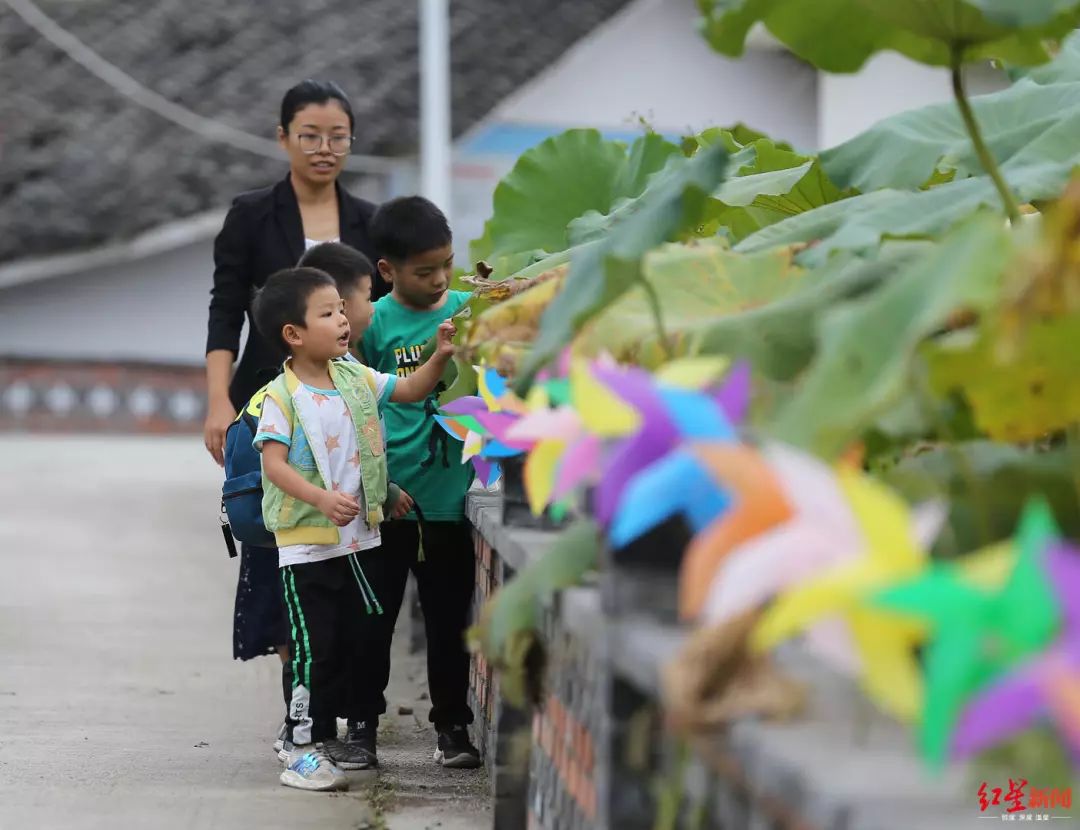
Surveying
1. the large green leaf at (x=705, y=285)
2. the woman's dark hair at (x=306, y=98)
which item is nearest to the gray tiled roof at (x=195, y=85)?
the woman's dark hair at (x=306, y=98)

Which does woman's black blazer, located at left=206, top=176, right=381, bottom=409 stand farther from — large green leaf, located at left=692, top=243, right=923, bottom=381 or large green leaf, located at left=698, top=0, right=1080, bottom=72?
large green leaf, located at left=692, top=243, right=923, bottom=381

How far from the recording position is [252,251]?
17.2 feet

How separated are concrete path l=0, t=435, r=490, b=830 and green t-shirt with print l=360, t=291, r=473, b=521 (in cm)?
62

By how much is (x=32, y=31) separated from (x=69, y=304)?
2.62 metres

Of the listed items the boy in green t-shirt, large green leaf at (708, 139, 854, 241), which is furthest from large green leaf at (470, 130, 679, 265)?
large green leaf at (708, 139, 854, 241)

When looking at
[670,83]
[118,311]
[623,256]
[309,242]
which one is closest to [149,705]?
[309,242]

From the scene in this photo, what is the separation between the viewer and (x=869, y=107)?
13680mm

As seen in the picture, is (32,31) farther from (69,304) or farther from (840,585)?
(840,585)

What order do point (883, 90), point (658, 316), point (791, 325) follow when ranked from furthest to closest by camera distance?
point (883, 90)
point (791, 325)
point (658, 316)

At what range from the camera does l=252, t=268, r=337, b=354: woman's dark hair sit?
14.1ft

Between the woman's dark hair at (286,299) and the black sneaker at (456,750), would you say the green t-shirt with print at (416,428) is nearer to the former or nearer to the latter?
the woman's dark hair at (286,299)

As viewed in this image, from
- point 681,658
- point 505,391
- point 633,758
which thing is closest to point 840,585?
point 681,658

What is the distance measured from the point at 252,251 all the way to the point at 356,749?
5.09 feet

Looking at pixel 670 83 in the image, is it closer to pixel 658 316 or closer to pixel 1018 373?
pixel 658 316
